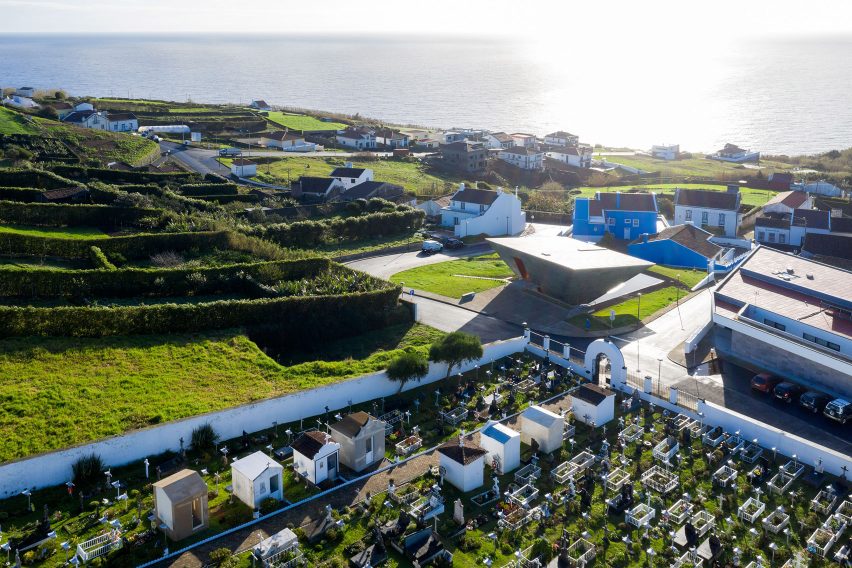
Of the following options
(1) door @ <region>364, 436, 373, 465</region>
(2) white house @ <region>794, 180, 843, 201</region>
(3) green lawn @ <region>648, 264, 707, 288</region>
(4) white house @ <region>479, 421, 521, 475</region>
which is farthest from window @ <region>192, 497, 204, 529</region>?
(2) white house @ <region>794, 180, 843, 201</region>

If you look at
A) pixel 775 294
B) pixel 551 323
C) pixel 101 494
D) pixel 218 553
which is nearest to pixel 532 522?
pixel 218 553

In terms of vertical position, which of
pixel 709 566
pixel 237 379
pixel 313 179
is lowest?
pixel 709 566

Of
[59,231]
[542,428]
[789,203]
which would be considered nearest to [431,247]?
[59,231]

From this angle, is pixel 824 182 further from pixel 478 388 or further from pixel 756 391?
pixel 478 388

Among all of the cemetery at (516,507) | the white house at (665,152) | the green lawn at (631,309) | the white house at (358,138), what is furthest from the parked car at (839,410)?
the white house at (665,152)

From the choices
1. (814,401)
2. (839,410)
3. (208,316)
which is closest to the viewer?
(839,410)

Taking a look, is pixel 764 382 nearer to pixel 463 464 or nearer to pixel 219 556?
pixel 463 464
